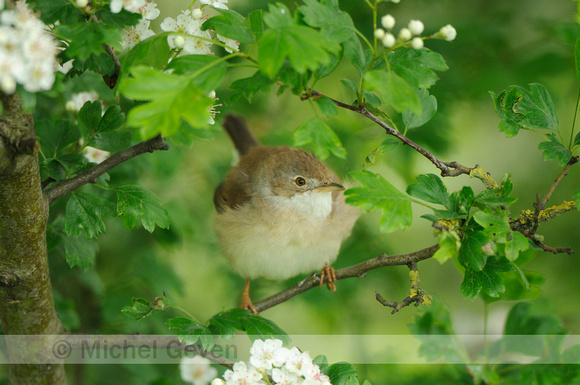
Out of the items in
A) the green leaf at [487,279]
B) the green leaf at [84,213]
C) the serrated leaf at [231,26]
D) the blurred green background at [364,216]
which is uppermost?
the serrated leaf at [231,26]

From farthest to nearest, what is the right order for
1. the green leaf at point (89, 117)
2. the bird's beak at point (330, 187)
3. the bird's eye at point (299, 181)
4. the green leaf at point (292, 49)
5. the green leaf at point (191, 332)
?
the bird's eye at point (299, 181) < the bird's beak at point (330, 187) < the green leaf at point (89, 117) < the green leaf at point (191, 332) < the green leaf at point (292, 49)

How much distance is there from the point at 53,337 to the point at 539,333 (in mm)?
1554

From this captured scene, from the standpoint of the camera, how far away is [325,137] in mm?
1358

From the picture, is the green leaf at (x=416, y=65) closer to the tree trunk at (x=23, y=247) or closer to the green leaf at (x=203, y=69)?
the green leaf at (x=203, y=69)

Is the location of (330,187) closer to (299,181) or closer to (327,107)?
(299,181)

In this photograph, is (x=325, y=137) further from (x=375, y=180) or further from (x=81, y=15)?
(x=81, y=15)

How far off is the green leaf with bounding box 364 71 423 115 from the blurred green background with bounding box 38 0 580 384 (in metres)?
1.13

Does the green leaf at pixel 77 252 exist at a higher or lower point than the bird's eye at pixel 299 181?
higher

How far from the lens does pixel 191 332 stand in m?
1.67

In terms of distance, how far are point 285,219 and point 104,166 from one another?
1105mm

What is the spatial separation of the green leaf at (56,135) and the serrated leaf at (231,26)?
0.63 meters

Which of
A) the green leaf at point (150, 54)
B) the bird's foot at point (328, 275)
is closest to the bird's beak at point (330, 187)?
the bird's foot at point (328, 275)

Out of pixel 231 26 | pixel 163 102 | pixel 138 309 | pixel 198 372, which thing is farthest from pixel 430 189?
pixel 198 372

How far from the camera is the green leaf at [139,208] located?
5.53 feet
